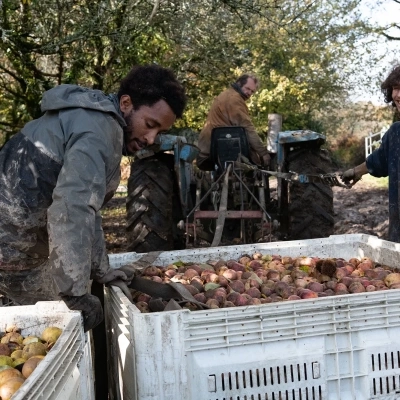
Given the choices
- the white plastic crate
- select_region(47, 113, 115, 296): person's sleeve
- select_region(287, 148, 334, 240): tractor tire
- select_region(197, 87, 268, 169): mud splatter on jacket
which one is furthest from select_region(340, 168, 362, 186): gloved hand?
the white plastic crate

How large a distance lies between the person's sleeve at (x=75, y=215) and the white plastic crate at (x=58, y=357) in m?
0.14

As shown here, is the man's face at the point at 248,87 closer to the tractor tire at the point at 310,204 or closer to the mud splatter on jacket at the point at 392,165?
the tractor tire at the point at 310,204

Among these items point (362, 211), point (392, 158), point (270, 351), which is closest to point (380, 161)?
point (392, 158)

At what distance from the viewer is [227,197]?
18.5 ft

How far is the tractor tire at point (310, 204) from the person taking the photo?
600cm

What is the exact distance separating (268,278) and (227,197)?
227cm

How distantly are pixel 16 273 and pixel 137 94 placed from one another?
1.08 meters

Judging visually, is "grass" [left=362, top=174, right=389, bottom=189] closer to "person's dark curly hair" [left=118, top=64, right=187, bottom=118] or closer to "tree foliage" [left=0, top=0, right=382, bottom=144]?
"tree foliage" [left=0, top=0, right=382, bottom=144]

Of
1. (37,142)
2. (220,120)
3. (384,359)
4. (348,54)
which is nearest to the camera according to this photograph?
(384,359)

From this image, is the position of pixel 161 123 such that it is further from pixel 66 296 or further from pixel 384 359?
pixel 384 359

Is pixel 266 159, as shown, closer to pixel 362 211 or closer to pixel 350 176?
pixel 350 176

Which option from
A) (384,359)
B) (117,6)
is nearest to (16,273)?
(384,359)

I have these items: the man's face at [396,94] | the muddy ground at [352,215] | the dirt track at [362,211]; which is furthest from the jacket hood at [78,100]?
the dirt track at [362,211]

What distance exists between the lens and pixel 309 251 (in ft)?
13.0
